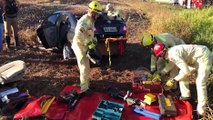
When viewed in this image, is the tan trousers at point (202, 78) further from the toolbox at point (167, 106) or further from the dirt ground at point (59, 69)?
the dirt ground at point (59, 69)

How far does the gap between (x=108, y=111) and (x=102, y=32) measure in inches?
108

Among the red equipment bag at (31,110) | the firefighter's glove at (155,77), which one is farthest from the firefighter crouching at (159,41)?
the red equipment bag at (31,110)

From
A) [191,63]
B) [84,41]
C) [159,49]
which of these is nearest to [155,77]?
[159,49]

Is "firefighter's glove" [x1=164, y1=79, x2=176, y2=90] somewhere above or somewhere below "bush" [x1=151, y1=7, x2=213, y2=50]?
below

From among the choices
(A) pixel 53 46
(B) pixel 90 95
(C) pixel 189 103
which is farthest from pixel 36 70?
(C) pixel 189 103

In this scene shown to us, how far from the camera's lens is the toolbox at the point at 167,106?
5926mm

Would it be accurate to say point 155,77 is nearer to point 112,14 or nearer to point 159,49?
point 159,49

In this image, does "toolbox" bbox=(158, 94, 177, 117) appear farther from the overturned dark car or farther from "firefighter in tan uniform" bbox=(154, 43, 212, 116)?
the overturned dark car

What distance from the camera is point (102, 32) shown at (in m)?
8.06

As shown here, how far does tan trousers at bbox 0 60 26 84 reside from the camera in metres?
6.33

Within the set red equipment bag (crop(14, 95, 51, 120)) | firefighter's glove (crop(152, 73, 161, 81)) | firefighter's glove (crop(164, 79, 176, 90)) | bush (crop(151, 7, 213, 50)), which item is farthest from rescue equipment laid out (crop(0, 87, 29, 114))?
bush (crop(151, 7, 213, 50))

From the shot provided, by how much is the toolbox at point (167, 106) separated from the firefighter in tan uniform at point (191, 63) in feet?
1.17

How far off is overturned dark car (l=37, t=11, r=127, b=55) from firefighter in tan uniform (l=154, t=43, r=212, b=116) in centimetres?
175

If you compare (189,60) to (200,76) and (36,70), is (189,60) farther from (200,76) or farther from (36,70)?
(36,70)
